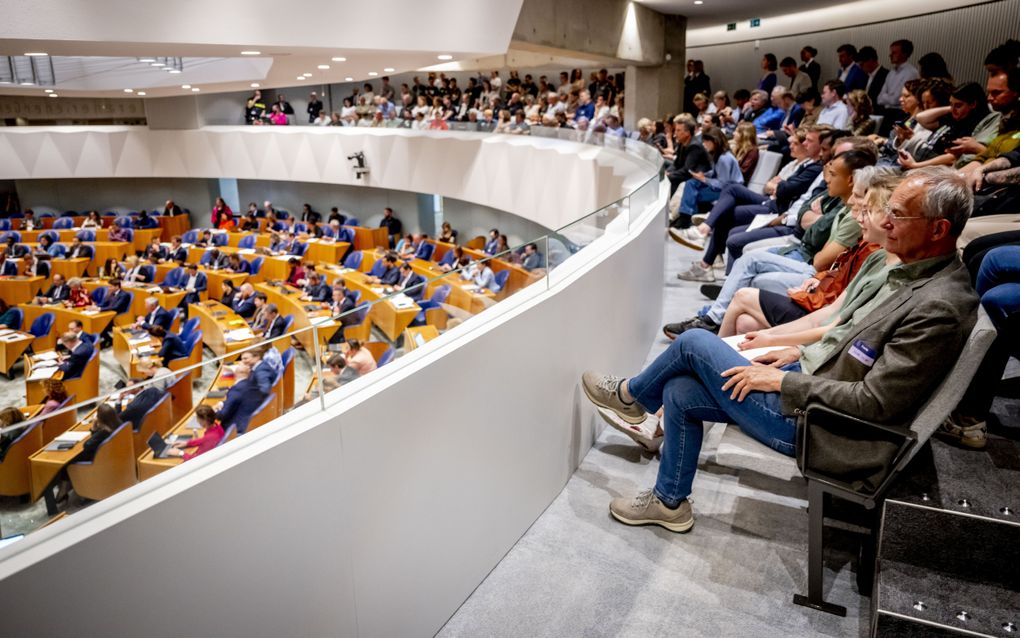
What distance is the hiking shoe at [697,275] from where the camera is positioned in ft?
20.1

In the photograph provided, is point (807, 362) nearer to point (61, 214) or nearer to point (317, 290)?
point (317, 290)

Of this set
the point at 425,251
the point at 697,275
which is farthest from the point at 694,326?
the point at 425,251

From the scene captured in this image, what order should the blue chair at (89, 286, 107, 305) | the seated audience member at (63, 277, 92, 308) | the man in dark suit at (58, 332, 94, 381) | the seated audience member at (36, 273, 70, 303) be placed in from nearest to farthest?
1. the man in dark suit at (58, 332, 94, 381)
2. the seated audience member at (63, 277, 92, 308)
3. the seated audience member at (36, 273, 70, 303)
4. the blue chair at (89, 286, 107, 305)

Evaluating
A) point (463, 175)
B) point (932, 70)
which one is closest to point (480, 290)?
point (932, 70)

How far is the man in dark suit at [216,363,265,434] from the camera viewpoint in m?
1.89

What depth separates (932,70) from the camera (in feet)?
18.0

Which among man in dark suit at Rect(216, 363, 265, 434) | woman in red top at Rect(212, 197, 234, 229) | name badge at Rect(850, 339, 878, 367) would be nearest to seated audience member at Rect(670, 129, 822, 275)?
name badge at Rect(850, 339, 878, 367)

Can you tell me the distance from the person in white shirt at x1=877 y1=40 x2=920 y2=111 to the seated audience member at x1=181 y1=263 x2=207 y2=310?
32.5ft

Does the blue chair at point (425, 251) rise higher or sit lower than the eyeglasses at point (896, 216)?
lower

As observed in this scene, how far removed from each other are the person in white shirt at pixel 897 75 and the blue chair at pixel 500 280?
20.5 ft

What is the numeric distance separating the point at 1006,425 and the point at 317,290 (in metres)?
8.66

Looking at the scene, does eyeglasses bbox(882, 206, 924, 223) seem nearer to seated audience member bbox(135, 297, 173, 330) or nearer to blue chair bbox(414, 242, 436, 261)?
seated audience member bbox(135, 297, 173, 330)

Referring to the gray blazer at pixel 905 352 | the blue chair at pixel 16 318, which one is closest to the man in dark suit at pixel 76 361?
the blue chair at pixel 16 318

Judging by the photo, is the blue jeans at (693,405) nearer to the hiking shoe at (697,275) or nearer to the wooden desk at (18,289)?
the hiking shoe at (697,275)
